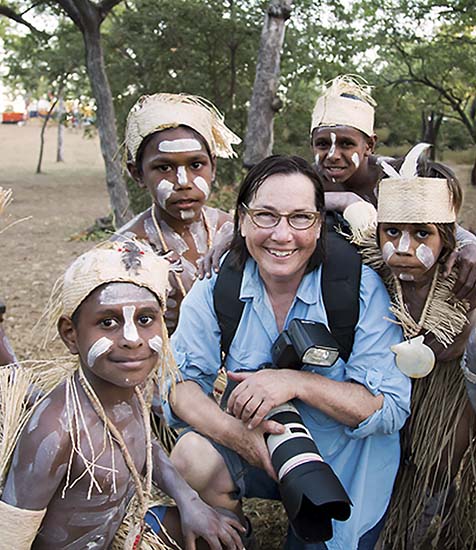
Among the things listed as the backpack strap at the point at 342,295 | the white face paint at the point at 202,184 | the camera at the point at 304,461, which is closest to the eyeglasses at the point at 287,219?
the backpack strap at the point at 342,295

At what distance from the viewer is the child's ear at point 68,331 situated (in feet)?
6.19

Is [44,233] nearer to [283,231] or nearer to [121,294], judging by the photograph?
[283,231]

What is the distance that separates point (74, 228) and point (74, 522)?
10.3 m

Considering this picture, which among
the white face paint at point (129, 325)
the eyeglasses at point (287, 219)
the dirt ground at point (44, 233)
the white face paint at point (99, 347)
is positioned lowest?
the dirt ground at point (44, 233)

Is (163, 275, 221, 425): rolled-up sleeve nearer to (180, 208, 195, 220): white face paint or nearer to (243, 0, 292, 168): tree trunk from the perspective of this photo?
(180, 208, 195, 220): white face paint

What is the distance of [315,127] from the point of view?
9.68 ft

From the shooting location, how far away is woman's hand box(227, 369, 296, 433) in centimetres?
202

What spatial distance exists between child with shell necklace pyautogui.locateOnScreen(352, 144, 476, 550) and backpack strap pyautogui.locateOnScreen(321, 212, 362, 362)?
12cm

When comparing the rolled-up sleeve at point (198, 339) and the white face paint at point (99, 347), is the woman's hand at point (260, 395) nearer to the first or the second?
the rolled-up sleeve at point (198, 339)

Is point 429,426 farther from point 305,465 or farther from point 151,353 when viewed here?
point 151,353

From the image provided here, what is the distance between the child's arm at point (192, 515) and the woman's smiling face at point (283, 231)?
0.67 m

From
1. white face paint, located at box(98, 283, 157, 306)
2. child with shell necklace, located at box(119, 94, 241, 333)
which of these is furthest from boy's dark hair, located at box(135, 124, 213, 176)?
white face paint, located at box(98, 283, 157, 306)

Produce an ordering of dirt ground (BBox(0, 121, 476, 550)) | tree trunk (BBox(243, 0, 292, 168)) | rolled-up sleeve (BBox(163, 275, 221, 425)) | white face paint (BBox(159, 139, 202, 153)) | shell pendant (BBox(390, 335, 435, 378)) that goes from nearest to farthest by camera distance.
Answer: shell pendant (BBox(390, 335, 435, 378)), rolled-up sleeve (BBox(163, 275, 221, 425)), white face paint (BBox(159, 139, 202, 153)), dirt ground (BBox(0, 121, 476, 550)), tree trunk (BBox(243, 0, 292, 168))

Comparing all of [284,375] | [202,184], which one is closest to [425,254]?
[284,375]
